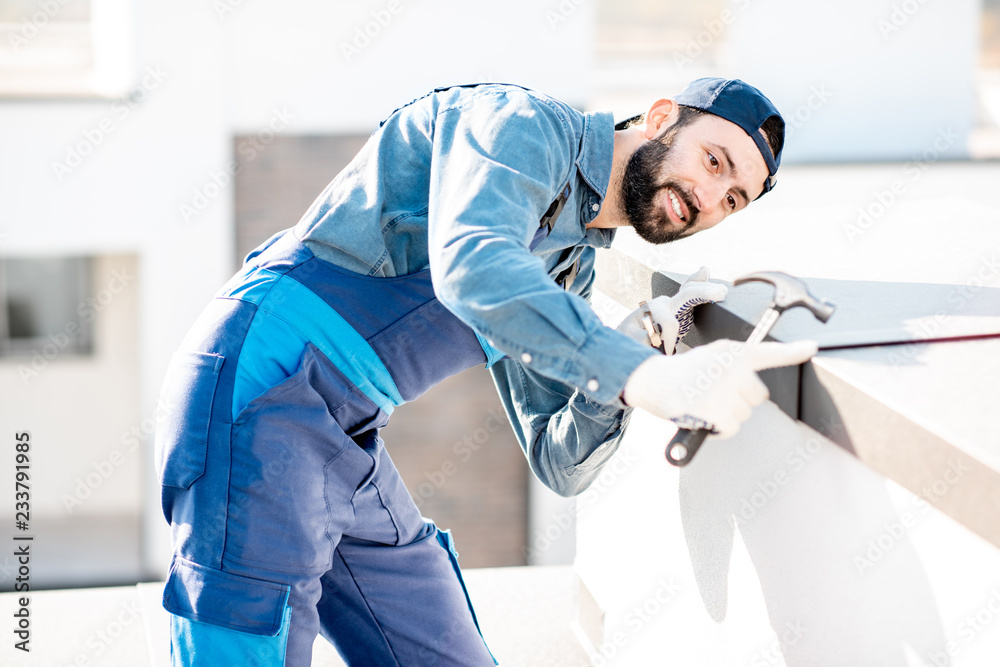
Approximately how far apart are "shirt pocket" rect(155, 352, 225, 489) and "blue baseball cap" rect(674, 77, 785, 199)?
0.97 metres

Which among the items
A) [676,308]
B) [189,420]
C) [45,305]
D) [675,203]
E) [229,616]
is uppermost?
[675,203]

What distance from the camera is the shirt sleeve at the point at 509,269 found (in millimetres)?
1435

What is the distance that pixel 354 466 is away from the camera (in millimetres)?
1891

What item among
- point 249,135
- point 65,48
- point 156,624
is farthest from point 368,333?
point 65,48

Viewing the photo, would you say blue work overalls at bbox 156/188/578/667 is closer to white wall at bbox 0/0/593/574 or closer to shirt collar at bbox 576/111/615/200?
shirt collar at bbox 576/111/615/200

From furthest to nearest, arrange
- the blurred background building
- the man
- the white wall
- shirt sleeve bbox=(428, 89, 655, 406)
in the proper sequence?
the blurred background building < the white wall < the man < shirt sleeve bbox=(428, 89, 655, 406)

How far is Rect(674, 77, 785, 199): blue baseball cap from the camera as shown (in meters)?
1.98

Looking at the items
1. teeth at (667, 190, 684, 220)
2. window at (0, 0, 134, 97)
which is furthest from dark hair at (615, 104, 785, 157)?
window at (0, 0, 134, 97)

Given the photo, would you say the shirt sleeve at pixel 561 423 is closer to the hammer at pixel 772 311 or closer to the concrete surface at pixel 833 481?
the concrete surface at pixel 833 481

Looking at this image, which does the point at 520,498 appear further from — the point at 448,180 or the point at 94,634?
the point at 448,180

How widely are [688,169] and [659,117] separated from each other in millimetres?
130

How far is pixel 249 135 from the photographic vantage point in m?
8.95

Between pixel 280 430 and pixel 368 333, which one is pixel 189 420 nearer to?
pixel 280 430

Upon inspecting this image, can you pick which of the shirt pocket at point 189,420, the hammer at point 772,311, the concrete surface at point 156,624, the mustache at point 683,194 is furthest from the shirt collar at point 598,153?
the concrete surface at point 156,624
